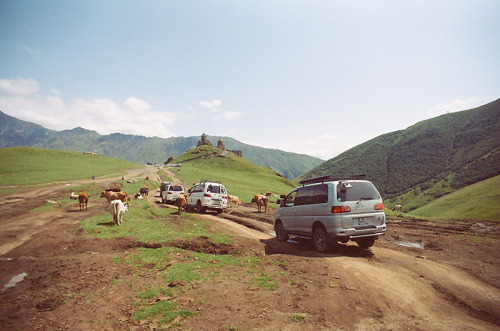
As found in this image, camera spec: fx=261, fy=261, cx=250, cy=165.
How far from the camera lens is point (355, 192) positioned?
1033 cm

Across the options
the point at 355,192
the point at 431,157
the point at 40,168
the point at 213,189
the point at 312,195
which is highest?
the point at 431,157

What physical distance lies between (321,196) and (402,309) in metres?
5.40

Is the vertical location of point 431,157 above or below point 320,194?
above

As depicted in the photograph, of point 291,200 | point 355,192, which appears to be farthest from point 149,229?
point 355,192

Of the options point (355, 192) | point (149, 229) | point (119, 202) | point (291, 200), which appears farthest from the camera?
point (119, 202)

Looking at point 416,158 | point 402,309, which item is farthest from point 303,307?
point 416,158

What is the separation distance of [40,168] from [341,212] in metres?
72.7

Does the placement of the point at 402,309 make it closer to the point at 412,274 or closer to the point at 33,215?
the point at 412,274

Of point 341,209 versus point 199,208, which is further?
point 199,208

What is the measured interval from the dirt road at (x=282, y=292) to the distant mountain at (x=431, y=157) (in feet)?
282

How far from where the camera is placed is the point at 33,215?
18.2 m

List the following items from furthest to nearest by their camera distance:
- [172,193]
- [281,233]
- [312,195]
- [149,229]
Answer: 1. [172,193]
2. [149,229]
3. [281,233]
4. [312,195]

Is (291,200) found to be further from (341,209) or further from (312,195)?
(341,209)

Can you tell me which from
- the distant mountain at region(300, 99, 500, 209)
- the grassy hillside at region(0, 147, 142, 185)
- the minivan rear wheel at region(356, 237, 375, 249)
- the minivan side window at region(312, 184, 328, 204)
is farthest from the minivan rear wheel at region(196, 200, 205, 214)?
the distant mountain at region(300, 99, 500, 209)
